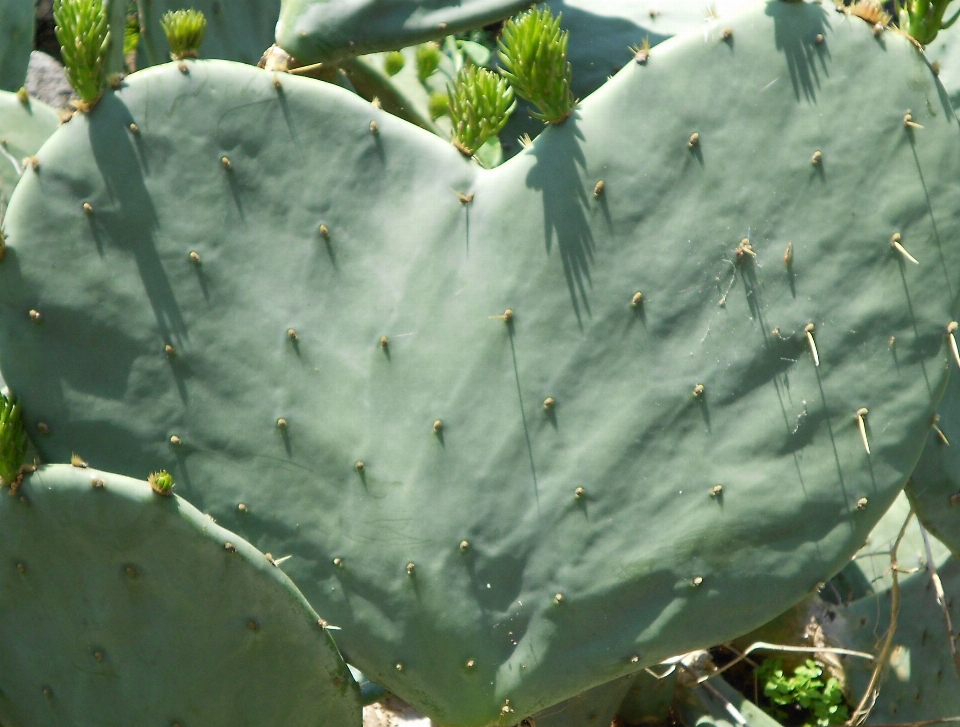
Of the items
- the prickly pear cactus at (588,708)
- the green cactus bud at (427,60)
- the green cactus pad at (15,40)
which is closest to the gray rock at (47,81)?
the green cactus pad at (15,40)

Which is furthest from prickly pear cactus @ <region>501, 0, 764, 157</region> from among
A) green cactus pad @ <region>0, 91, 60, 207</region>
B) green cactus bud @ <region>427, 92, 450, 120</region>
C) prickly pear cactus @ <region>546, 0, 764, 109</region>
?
green cactus pad @ <region>0, 91, 60, 207</region>

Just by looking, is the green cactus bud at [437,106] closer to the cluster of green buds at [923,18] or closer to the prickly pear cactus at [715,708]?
the cluster of green buds at [923,18]

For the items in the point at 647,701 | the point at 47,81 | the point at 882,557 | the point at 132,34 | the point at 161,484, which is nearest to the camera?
the point at 161,484

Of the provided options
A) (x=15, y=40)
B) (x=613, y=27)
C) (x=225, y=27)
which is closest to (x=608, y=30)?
(x=613, y=27)

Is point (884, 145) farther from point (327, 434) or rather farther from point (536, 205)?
point (327, 434)

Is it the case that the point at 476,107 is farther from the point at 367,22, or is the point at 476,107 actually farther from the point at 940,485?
the point at 940,485
